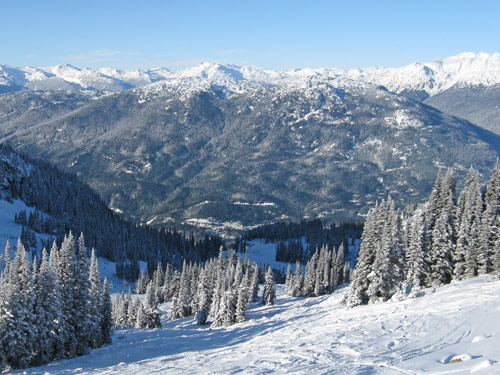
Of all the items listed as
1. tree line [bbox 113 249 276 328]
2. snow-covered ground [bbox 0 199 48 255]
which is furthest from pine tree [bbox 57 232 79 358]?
snow-covered ground [bbox 0 199 48 255]

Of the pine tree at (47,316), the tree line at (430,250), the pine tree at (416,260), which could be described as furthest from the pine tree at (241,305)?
the pine tree at (47,316)

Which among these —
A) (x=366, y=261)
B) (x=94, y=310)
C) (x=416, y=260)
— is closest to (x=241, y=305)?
(x=366, y=261)

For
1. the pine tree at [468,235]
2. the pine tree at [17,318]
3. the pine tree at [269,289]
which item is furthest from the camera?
the pine tree at [269,289]

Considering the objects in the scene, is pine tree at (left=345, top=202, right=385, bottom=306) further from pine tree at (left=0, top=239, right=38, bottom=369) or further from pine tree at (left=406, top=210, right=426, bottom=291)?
pine tree at (left=0, top=239, right=38, bottom=369)

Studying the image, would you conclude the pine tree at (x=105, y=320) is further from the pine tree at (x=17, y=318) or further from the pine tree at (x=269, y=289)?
the pine tree at (x=269, y=289)

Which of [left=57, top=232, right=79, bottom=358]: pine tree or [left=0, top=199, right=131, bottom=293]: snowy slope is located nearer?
[left=57, top=232, right=79, bottom=358]: pine tree

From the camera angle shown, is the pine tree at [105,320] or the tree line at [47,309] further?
the pine tree at [105,320]

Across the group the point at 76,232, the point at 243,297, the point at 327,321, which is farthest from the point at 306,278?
the point at 76,232

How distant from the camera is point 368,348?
33.2m

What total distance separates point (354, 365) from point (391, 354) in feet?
11.3

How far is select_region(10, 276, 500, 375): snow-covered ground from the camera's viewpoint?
28094 millimetres

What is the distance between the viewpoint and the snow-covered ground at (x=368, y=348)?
28094 mm

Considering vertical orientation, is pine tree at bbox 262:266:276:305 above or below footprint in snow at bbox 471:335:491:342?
below

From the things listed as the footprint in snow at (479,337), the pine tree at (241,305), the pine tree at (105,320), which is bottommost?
the pine tree at (241,305)
